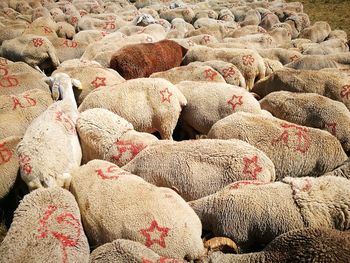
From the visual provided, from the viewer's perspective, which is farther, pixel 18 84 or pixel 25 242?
pixel 18 84

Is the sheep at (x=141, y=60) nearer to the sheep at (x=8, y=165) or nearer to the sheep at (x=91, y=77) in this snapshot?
the sheep at (x=91, y=77)

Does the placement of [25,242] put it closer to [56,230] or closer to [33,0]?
[56,230]

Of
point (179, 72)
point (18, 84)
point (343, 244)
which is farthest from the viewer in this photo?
point (179, 72)

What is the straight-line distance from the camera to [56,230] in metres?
3.69

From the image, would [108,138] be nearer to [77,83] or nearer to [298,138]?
[77,83]

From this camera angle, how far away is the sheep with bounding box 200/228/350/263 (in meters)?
3.09

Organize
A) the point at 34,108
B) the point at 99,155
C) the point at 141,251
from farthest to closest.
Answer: the point at 34,108 → the point at 99,155 → the point at 141,251

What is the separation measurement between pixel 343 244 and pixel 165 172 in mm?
2218

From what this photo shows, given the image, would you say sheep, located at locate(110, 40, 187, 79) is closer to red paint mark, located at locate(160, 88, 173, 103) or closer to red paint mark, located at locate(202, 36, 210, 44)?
red paint mark, located at locate(160, 88, 173, 103)

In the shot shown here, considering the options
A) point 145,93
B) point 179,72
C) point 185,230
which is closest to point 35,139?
point 145,93

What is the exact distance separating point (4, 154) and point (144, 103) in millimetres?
2343

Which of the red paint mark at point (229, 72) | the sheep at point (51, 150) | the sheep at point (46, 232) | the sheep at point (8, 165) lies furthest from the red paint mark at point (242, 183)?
the red paint mark at point (229, 72)

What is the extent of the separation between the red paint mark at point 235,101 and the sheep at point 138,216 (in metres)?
2.67

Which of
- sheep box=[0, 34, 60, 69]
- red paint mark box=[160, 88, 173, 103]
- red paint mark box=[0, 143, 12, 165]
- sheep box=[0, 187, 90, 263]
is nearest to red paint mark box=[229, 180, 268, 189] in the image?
sheep box=[0, 187, 90, 263]
